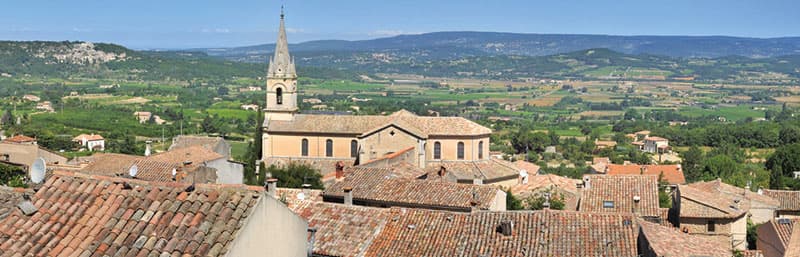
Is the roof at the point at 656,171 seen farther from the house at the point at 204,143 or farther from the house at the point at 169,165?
the house at the point at 169,165

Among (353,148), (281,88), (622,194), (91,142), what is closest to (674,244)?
(622,194)

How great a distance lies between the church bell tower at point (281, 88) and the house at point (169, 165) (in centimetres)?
1545

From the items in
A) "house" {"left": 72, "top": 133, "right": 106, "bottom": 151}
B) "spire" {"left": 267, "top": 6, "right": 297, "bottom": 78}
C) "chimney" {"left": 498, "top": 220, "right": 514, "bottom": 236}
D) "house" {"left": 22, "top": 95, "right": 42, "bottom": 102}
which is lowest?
"house" {"left": 22, "top": 95, "right": 42, "bottom": 102}

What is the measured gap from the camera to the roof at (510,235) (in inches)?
712

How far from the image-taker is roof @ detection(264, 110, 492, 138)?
5041 centimetres

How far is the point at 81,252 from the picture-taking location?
8.34m

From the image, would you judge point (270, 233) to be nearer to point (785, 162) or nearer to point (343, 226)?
point (343, 226)

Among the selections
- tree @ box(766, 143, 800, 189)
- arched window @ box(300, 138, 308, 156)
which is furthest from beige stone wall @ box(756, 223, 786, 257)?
tree @ box(766, 143, 800, 189)

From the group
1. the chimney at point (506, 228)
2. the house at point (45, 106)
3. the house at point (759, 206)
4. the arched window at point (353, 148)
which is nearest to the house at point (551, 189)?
the house at point (759, 206)

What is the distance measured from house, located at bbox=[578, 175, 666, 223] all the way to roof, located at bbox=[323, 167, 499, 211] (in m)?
2.70

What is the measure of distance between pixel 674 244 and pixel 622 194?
838 cm

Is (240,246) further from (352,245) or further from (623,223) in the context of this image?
(623,223)

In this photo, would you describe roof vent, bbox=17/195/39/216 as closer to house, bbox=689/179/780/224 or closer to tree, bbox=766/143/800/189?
house, bbox=689/179/780/224

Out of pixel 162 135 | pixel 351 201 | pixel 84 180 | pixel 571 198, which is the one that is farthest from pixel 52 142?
pixel 84 180
